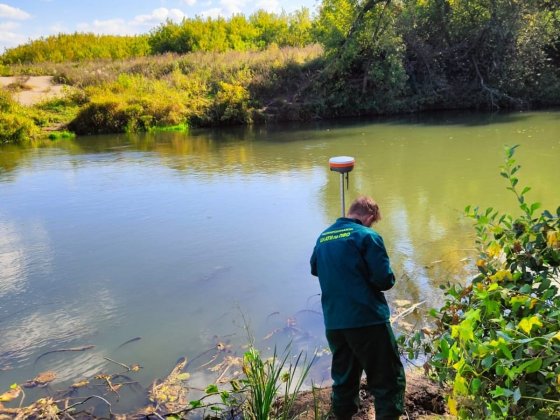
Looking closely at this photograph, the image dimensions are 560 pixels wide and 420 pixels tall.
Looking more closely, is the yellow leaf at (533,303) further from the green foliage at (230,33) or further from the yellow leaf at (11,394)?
the green foliage at (230,33)

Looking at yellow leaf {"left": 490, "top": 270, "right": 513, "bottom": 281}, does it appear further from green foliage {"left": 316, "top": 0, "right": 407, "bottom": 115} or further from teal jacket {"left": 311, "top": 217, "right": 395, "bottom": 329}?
green foliage {"left": 316, "top": 0, "right": 407, "bottom": 115}

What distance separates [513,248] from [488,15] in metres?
19.8

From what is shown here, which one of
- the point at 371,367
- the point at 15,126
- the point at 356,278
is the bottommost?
the point at 371,367

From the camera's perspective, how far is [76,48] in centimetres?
3834

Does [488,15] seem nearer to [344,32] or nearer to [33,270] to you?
[344,32]

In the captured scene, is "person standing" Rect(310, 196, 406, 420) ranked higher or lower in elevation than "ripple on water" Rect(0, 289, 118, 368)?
higher

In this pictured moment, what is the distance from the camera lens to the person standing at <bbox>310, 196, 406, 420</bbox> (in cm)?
253

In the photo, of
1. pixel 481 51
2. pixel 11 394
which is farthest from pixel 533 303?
pixel 481 51

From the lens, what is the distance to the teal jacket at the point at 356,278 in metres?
2.52

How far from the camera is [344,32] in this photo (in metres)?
19.8

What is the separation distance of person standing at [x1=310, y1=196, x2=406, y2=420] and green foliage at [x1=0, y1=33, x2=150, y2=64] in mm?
36105

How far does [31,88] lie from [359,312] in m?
24.1

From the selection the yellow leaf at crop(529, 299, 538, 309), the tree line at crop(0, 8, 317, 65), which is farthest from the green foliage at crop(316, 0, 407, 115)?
the yellow leaf at crop(529, 299, 538, 309)

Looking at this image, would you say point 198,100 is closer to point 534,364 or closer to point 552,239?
point 552,239
